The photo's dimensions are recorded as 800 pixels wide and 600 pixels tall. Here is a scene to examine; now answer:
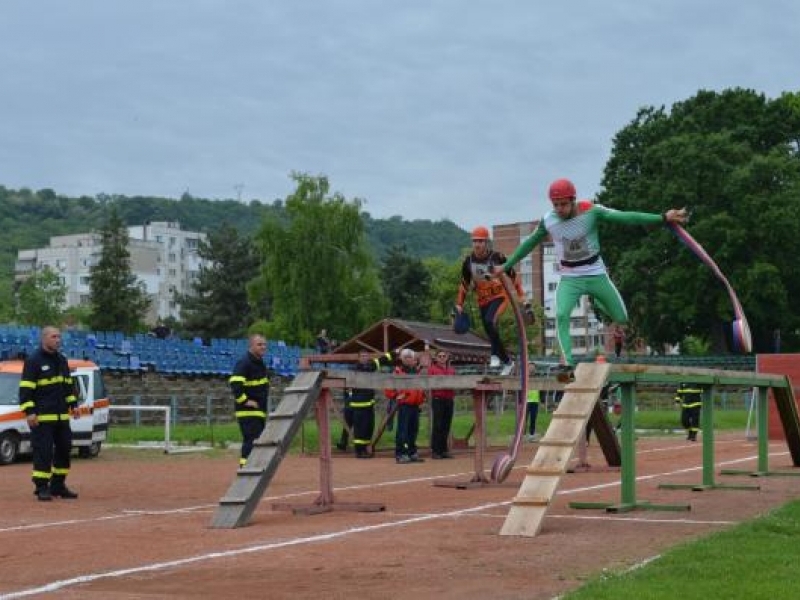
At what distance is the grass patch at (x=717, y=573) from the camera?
7.64 metres

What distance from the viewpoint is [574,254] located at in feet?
45.7

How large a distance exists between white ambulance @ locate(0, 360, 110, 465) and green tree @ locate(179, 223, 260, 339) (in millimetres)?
80254

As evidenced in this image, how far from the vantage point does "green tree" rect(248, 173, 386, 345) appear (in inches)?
3285

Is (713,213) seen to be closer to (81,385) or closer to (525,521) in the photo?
(81,385)

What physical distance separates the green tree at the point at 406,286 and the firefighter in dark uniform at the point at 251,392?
8622 centimetres

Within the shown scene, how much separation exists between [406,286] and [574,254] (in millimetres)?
→ 91333

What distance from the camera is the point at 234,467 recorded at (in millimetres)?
22469

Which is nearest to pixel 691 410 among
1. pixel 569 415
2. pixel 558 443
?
pixel 569 415

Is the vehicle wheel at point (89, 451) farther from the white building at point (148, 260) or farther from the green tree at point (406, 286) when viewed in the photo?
the white building at point (148, 260)

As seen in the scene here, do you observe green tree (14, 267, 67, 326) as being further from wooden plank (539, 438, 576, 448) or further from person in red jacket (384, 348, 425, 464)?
wooden plank (539, 438, 576, 448)

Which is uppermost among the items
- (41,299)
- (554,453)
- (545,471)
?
(41,299)

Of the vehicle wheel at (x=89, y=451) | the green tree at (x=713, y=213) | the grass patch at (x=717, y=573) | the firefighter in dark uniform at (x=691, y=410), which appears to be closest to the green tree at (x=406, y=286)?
the green tree at (x=713, y=213)

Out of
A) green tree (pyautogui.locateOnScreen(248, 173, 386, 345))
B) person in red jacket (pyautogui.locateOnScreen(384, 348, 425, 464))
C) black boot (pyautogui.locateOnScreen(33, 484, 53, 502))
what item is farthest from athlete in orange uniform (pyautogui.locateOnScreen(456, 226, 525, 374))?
green tree (pyautogui.locateOnScreen(248, 173, 386, 345))

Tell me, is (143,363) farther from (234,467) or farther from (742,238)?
(742,238)
